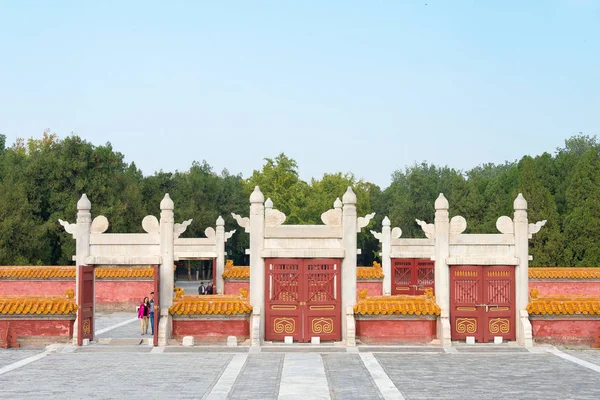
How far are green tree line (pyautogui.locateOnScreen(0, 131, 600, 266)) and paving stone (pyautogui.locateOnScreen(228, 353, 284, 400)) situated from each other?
2806 cm

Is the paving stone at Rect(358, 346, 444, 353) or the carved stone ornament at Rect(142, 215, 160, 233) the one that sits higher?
the carved stone ornament at Rect(142, 215, 160, 233)

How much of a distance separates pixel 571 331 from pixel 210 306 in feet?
30.2

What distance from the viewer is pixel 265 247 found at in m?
22.9

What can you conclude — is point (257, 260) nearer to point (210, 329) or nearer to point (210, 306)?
point (210, 306)

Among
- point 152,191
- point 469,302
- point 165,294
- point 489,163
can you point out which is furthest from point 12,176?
point 489,163

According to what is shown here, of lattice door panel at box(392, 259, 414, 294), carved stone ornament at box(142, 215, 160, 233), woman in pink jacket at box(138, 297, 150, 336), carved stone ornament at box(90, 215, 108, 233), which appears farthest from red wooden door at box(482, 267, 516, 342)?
lattice door panel at box(392, 259, 414, 294)

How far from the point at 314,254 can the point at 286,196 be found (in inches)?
1509

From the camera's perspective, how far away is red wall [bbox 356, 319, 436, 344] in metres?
22.7

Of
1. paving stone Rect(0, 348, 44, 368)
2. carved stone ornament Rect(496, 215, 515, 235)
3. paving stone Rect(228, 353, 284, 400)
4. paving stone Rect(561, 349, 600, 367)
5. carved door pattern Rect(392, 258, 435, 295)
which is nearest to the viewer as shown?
paving stone Rect(228, 353, 284, 400)

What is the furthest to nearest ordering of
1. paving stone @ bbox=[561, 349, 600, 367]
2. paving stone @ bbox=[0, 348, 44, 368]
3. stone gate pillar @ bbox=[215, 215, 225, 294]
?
stone gate pillar @ bbox=[215, 215, 225, 294] < paving stone @ bbox=[561, 349, 600, 367] < paving stone @ bbox=[0, 348, 44, 368]

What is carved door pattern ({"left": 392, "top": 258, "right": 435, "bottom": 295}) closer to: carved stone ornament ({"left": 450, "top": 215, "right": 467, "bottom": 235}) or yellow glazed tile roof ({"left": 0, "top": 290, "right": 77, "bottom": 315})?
carved stone ornament ({"left": 450, "top": 215, "right": 467, "bottom": 235})

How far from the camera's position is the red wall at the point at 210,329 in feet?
74.2

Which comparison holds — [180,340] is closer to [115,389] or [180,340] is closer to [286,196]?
[115,389]

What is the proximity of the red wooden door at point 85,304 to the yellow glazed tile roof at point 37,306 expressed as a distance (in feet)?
0.97
